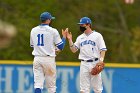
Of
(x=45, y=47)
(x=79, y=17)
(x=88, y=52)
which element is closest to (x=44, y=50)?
(x=45, y=47)

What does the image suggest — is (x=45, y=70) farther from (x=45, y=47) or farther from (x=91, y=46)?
(x=91, y=46)

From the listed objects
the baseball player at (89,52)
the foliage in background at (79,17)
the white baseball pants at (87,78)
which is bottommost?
the white baseball pants at (87,78)

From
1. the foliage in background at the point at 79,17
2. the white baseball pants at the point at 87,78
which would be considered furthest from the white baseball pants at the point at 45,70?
the foliage in background at the point at 79,17

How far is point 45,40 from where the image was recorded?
297 inches

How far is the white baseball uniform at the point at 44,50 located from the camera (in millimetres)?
7535

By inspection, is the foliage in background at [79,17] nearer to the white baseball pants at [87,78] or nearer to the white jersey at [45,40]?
the white baseball pants at [87,78]

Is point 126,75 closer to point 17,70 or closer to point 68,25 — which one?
point 17,70

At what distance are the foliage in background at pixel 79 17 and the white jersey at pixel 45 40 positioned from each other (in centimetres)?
1625

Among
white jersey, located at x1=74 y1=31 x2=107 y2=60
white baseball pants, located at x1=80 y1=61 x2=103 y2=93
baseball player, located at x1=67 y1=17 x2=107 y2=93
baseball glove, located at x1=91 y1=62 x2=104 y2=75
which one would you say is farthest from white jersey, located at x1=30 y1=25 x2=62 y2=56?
baseball glove, located at x1=91 y1=62 x2=104 y2=75

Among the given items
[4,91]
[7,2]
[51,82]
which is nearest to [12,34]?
[51,82]

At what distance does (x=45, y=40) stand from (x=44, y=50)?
0.51ft

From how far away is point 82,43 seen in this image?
7.81m

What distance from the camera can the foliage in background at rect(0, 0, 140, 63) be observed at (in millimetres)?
25656

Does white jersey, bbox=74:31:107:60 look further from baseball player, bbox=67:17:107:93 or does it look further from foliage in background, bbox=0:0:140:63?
foliage in background, bbox=0:0:140:63
